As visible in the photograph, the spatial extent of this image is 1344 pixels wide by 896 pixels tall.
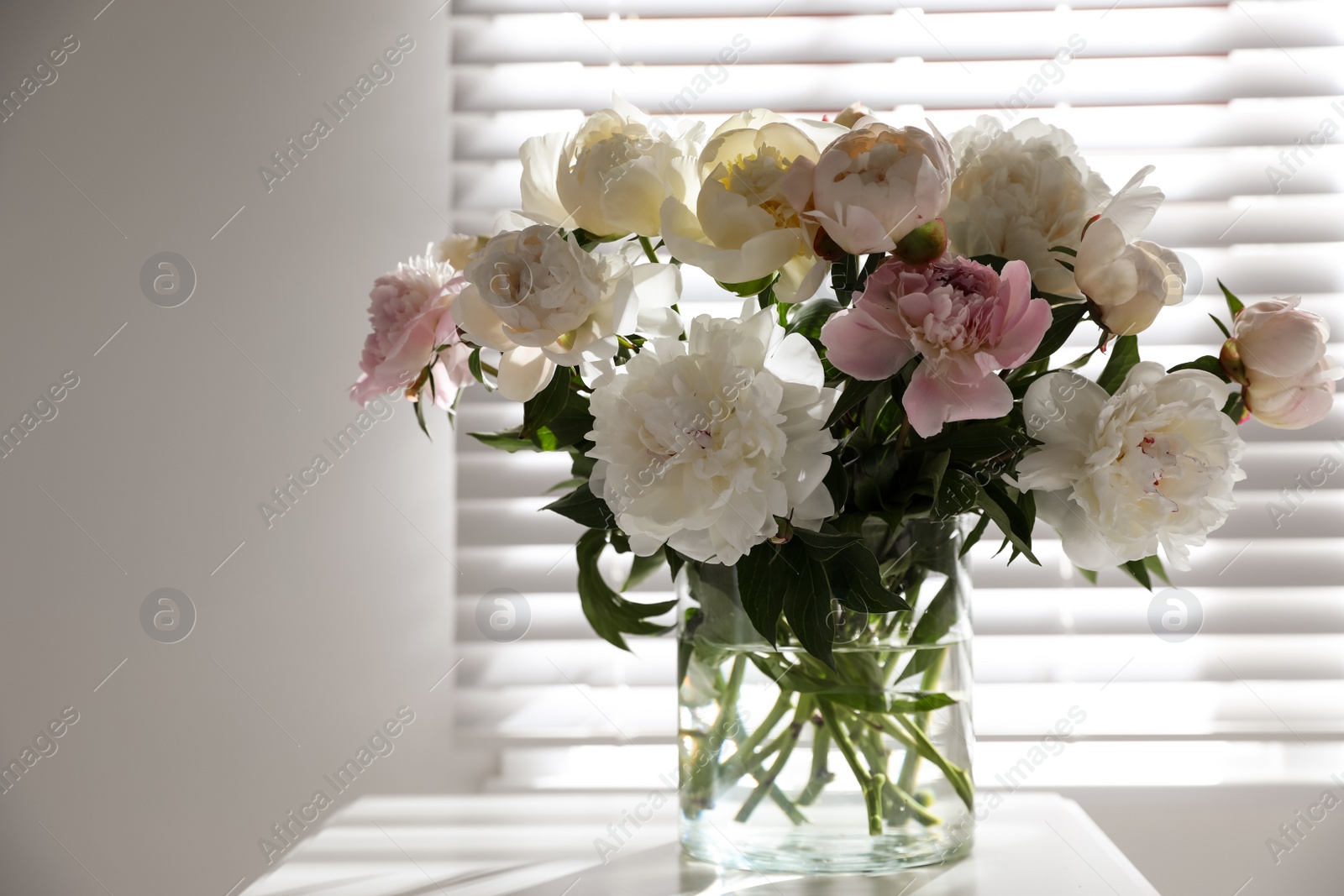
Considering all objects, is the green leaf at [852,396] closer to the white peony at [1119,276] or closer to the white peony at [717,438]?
the white peony at [717,438]

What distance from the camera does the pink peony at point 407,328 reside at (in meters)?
0.60

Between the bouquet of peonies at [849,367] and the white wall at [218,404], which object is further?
the white wall at [218,404]

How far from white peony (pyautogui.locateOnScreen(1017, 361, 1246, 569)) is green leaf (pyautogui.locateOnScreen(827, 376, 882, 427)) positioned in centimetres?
8

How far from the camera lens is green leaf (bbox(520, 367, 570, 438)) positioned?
0.58 meters

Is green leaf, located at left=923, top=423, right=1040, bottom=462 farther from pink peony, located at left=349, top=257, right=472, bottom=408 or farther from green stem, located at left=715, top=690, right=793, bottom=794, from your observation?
pink peony, located at left=349, top=257, right=472, bottom=408

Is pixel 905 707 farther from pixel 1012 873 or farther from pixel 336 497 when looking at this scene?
pixel 336 497

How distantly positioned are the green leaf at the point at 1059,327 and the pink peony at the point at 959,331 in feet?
0.19

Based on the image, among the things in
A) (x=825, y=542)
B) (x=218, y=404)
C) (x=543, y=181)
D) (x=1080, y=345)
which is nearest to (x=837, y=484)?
(x=825, y=542)

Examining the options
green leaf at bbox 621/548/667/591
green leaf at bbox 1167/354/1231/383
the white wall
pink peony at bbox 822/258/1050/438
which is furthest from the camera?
the white wall

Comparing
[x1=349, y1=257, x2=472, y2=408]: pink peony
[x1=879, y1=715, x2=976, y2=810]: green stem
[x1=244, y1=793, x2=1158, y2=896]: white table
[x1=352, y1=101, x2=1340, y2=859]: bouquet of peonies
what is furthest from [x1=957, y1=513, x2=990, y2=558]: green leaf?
[x1=349, y1=257, x2=472, y2=408]: pink peony

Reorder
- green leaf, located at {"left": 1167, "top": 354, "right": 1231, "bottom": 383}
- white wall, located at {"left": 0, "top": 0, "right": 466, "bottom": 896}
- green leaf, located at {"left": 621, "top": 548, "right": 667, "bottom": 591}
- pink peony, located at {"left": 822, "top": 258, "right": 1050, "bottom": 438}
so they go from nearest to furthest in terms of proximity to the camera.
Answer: pink peony, located at {"left": 822, "top": 258, "right": 1050, "bottom": 438}, green leaf, located at {"left": 1167, "top": 354, "right": 1231, "bottom": 383}, green leaf, located at {"left": 621, "top": 548, "right": 667, "bottom": 591}, white wall, located at {"left": 0, "top": 0, "right": 466, "bottom": 896}

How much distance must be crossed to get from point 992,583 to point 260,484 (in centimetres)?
80

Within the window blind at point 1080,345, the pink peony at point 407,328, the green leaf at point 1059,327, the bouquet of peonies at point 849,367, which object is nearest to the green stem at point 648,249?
the bouquet of peonies at point 849,367

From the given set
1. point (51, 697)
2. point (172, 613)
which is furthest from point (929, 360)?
point (51, 697)
